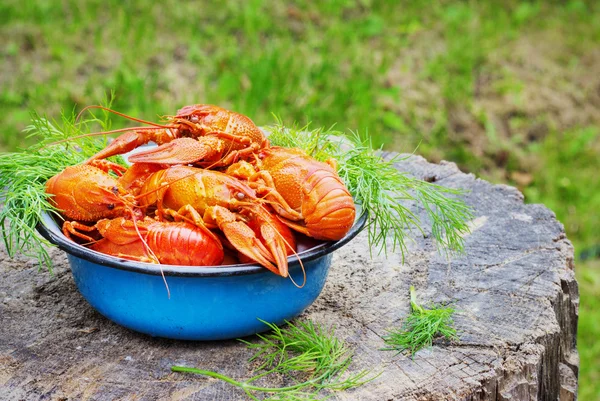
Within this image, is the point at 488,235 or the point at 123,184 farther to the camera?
the point at 488,235

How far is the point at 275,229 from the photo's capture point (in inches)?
85.5

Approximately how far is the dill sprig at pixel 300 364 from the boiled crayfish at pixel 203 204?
29 cm

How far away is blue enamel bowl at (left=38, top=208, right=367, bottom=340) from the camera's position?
2.16 meters

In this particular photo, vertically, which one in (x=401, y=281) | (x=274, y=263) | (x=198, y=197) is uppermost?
(x=198, y=197)

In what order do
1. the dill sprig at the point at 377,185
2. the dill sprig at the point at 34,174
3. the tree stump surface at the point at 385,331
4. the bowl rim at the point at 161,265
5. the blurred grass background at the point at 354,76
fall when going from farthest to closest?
the blurred grass background at the point at 354,76
the dill sprig at the point at 377,185
the dill sprig at the point at 34,174
the tree stump surface at the point at 385,331
the bowl rim at the point at 161,265

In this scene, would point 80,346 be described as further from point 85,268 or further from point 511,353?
point 511,353

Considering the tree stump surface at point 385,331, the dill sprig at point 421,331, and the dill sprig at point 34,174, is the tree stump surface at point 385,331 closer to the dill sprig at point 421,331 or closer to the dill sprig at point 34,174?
the dill sprig at point 421,331

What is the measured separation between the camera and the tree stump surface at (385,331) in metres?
2.16

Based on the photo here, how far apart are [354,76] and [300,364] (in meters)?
3.67

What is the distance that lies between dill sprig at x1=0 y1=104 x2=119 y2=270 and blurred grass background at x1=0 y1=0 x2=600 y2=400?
6.83ft

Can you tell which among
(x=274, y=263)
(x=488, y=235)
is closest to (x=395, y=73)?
(x=488, y=235)

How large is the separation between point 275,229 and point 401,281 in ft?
2.22

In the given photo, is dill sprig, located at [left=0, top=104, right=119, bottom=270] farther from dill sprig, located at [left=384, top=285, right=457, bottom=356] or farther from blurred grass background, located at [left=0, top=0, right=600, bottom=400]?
blurred grass background, located at [left=0, top=0, right=600, bottom=400]

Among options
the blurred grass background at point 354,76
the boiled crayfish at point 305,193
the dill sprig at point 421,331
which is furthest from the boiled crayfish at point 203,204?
the blurred grass background at point 354,76
